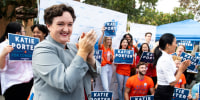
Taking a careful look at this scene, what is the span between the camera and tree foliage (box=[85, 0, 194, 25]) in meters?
12.1

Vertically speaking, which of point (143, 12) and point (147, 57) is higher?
point (143, 12)

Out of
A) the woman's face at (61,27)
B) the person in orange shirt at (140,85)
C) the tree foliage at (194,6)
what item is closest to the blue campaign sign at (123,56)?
the person in orange shirt at (140,85)

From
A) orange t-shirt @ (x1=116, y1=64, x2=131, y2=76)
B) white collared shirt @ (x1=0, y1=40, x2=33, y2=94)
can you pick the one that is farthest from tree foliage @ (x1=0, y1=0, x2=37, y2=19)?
orange t-shirt @ (x1=116, y1=64, x2=131, y2=76)

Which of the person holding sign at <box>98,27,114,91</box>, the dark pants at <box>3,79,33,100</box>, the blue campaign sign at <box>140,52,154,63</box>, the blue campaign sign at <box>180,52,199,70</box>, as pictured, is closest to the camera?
the dark pants at <box>3,79,33,100</box>

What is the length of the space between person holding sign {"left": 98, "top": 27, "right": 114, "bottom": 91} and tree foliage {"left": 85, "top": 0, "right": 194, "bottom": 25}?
7045 millimetres

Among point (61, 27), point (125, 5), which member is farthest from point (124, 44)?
point (125, 5)

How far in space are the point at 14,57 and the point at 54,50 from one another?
4.99ft

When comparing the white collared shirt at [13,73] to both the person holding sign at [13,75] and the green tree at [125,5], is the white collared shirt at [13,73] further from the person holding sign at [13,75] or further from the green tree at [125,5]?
the green tree at [125,5]

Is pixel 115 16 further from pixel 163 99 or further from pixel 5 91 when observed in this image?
pixel 5 91

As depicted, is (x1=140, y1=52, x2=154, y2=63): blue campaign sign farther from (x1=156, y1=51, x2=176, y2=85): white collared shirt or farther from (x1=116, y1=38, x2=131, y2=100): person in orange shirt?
(x1=156, y1=51, x2=176, y2=85): white collared shirt

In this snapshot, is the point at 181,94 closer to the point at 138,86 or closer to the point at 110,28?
the point at 138,86

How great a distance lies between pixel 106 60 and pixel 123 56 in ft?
1.44

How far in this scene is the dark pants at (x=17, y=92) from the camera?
241 cm

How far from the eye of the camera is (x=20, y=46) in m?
2.48
